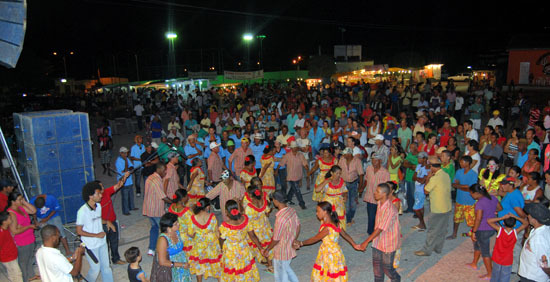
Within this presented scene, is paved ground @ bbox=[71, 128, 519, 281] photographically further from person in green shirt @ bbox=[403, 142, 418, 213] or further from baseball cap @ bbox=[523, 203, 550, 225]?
baseball cap @ bbox=[523, 203, 550, 225]

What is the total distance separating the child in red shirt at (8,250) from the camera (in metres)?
5.12

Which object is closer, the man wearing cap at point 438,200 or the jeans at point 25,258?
the jeans at point 25,258

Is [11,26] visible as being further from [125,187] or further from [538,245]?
[538,245]

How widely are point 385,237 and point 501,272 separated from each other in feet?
5.30

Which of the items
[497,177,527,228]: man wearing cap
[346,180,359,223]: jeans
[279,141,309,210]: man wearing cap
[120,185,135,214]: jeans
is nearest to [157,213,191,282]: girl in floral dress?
[346,180,359,223]: jeans

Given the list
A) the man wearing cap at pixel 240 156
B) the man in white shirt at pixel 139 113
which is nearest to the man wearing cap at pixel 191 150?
the man wearing cap at pixel 240 156

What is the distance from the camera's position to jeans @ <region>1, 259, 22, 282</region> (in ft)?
17.7

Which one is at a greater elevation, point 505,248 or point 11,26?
point 11,26

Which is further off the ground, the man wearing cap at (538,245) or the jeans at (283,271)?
the man wearing cap at (538,245)

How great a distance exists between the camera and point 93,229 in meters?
5.53

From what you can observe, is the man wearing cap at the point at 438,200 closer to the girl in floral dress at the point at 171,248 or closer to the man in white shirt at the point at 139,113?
the girl in floral dress at the point at 171,248

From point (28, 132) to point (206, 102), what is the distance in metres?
14.0

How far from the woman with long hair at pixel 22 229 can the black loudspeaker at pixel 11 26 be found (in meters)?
2.86

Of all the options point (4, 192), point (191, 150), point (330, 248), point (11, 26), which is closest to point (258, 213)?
point (330, 248)
